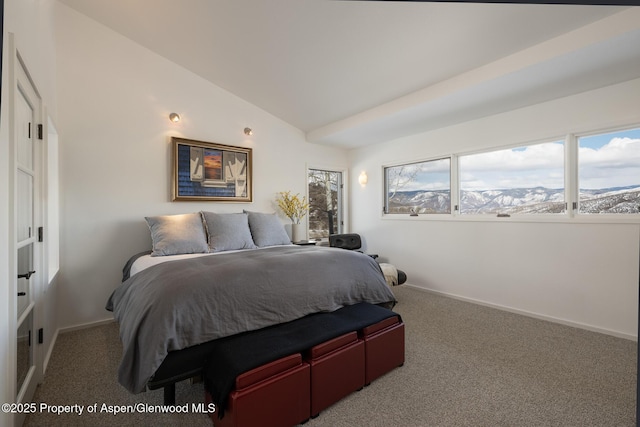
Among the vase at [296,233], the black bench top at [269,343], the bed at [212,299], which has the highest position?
the vase at [296,233]

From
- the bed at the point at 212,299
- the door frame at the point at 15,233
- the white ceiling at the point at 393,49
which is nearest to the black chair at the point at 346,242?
the white ceiling at the point at 393,49

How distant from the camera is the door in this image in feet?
5.52

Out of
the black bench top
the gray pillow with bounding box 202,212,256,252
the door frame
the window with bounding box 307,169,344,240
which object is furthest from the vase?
the door frame

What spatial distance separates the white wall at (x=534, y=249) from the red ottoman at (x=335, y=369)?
2501 mm

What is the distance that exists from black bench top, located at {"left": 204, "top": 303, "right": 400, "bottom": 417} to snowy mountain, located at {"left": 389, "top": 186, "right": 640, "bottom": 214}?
7.86 ft

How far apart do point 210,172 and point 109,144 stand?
3.66ft

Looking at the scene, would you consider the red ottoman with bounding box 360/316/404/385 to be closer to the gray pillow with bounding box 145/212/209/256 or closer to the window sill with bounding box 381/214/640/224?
the gray pillow with bounding box 145/212/209/256

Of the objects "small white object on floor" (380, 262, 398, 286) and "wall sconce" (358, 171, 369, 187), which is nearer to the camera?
"small white object on floor" (380, 262, 398, 286)

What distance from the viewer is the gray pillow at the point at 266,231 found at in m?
3.61

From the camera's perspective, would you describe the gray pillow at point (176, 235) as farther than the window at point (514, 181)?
No

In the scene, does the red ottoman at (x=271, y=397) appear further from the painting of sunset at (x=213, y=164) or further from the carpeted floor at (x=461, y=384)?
the painting of sunset at (x=213, y=164)

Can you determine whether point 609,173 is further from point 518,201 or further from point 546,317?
point 546,317

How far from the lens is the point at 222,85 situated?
396cm

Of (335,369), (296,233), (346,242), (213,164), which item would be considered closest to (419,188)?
(346,242)
